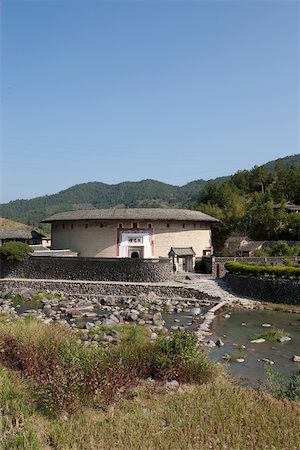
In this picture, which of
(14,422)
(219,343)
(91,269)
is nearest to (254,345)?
(219,343)

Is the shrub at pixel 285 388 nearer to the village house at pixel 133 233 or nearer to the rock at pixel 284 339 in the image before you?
the rock at pixel 284 339

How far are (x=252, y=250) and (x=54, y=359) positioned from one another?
25771 millimetres

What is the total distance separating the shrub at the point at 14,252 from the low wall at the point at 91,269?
36 centimetres

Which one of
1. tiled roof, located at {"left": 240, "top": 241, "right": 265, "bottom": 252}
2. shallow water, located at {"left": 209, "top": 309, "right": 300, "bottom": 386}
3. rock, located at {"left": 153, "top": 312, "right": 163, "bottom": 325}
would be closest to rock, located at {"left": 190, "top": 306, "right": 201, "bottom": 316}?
shallow water, located at {"left": 209, "top": 309, "right": 300, "bottom": 386}

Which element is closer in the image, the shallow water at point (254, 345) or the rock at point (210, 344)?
the shallow water at point (254, 345)

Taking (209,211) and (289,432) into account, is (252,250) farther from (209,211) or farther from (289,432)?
(289,432)

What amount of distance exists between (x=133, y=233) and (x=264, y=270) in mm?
10830

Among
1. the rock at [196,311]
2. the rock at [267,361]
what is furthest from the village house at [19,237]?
the rock at [267,361]

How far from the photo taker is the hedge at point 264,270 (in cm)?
1891

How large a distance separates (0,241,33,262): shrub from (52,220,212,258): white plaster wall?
3.91 m

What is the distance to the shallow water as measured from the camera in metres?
10.4

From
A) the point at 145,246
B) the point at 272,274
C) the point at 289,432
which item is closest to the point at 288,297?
the point at 272,274

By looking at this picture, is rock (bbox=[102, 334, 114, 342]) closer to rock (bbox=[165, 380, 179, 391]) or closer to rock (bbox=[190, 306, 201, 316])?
rock (bbox=[165, 380, 179, 391])

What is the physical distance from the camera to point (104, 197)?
183250 millimetres
